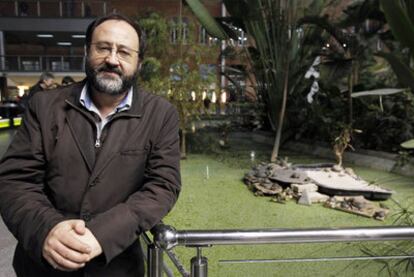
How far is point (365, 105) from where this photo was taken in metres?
7.87

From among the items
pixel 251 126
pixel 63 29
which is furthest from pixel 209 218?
pixel 63 29

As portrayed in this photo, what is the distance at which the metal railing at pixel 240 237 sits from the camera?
100 cm

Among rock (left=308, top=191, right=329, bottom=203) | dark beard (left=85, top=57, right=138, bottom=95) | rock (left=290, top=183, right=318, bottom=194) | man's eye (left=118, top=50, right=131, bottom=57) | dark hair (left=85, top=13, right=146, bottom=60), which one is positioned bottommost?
rock (left=308, top=191, right=329, bottom=203)

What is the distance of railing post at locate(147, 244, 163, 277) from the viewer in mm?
1046

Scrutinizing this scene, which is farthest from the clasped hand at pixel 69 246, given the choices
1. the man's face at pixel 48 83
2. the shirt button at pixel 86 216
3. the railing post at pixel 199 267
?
the man's face at pixel 48 83

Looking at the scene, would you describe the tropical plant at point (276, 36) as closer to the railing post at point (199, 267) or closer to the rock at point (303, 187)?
the rock at point (303, 187)

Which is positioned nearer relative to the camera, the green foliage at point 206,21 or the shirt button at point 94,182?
the shirt button at point 94,182

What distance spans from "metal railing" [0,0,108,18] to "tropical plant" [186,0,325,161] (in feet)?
45.6

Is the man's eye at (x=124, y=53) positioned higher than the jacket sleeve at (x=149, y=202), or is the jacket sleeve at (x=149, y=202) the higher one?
the man's eye at (x=124, y=53)

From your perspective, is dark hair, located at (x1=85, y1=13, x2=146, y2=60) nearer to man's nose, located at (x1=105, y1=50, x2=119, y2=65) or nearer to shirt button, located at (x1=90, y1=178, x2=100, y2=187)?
man's nose, located at (x1=105, y1=50, x2=119, y2=65)

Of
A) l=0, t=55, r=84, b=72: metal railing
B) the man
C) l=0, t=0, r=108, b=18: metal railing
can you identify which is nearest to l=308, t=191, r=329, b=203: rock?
the man

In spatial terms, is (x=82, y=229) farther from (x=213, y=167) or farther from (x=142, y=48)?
(x=213, y=167)

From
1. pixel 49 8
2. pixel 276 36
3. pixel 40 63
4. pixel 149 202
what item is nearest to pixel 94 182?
pixel 149 202

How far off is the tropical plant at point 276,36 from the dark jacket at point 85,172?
566 cm
